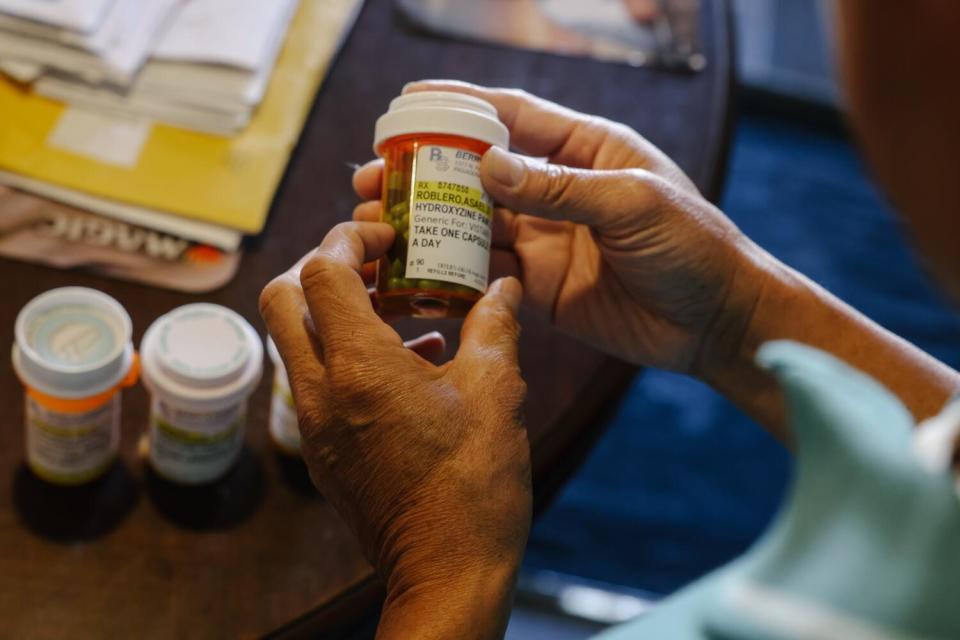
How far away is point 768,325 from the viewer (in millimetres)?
968

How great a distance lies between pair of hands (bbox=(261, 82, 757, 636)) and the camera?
0.72m

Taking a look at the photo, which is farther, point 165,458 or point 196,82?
point 196,82

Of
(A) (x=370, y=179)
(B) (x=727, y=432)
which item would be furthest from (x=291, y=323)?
(B) (x=727, y=432)

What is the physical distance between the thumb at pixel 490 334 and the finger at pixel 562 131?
24 cm

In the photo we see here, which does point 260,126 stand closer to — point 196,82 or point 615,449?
point 196,82

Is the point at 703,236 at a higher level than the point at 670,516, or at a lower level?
higher

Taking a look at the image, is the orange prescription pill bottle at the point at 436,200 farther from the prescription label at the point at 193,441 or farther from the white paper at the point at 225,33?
the white paper at the point at 225,33

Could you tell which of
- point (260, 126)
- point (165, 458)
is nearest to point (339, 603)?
point (165, 458)

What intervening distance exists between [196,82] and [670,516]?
1108mm

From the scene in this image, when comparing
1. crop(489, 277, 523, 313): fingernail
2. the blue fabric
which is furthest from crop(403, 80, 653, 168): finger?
the blue fabric

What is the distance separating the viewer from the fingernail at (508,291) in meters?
0.81

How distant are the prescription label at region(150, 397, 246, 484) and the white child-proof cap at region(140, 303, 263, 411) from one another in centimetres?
1

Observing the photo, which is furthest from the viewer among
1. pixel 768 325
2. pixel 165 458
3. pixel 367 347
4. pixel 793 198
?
pixel 793 198

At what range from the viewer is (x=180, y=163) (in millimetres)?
1107
